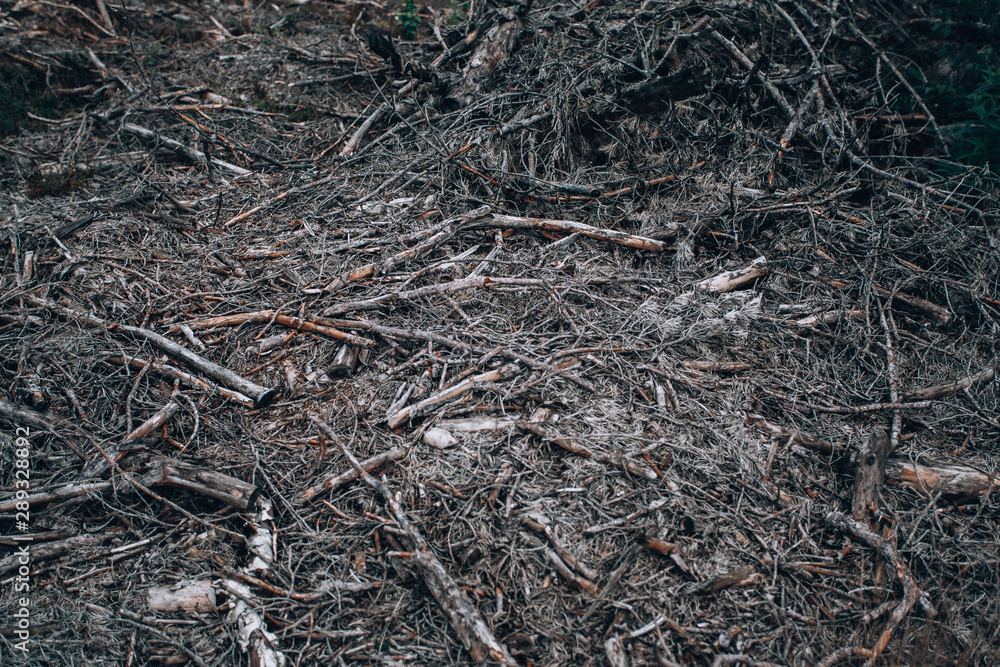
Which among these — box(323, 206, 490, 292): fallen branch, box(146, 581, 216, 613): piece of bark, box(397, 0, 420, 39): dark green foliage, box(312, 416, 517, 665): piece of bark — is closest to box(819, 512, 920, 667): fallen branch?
box(312, 416, 517, 665): piece of bark

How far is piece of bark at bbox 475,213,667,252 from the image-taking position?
3.74 metres

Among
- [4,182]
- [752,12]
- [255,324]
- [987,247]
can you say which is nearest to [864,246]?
[987,247]

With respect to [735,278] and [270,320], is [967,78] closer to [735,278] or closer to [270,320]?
[735,278]

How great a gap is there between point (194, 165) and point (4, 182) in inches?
62.5

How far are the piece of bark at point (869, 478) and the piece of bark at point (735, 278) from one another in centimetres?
128

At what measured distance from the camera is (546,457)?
2.62 meters

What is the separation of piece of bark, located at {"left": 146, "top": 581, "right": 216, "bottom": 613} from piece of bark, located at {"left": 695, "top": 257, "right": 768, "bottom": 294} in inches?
128

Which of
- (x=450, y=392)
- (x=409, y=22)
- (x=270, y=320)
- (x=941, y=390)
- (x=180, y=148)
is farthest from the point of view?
(x=409, y=22)

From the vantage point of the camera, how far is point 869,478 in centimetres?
256

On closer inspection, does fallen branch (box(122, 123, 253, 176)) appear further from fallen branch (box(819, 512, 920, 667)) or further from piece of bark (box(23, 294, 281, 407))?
fallen branch (box(819, 512, 920, 667))

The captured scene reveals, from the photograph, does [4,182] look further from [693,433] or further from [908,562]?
[908,562]

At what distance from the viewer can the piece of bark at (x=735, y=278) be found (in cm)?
352

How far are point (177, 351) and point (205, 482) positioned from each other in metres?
0.90

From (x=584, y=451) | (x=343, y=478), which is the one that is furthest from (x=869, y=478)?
(x=343, y=478)
